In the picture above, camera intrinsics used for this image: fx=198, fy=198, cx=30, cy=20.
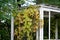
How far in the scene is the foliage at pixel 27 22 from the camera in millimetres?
9203

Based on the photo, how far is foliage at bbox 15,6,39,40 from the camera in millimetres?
9203

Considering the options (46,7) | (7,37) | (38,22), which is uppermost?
(46,7)

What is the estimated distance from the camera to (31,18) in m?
9.38

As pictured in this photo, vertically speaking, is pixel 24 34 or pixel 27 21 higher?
pixel 27 21

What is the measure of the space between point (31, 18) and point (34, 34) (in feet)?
2.62

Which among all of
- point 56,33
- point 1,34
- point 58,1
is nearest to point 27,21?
point 1,34

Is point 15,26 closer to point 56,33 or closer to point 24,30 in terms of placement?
point 24,30

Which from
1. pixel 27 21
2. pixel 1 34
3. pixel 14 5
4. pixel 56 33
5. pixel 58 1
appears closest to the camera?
pixel 14 5

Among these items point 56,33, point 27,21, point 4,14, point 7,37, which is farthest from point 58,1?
point 4,14

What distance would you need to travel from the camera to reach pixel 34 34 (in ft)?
31.2

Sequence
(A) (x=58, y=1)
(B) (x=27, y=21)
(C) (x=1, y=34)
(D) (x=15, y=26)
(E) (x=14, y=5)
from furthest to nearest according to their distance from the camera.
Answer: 1. (A) (x=58, y=1)
2. (C) (x=1, y=34)
3. (D) (x=15, y=26)
4. (B) (x=27, y=21)
5. (E) (x=14, y=5)

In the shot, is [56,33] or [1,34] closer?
[1,34]

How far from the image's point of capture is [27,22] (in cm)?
925

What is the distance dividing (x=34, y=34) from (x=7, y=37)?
2.82 m
